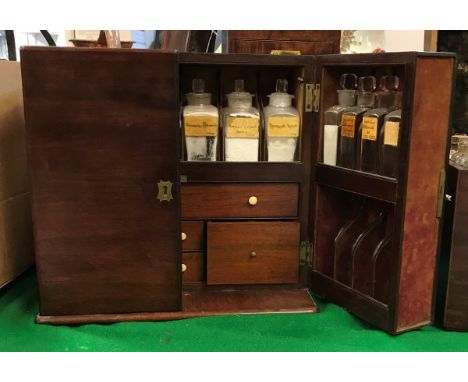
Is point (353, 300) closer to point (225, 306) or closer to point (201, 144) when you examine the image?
point (225, 306)

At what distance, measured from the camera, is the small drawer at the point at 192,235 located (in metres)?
1.50

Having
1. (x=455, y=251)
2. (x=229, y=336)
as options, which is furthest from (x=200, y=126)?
(x=455, y=251)

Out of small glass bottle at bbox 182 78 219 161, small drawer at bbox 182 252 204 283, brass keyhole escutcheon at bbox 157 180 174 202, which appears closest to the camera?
brass keyhole escutcheon at bbox 157 180 174 202

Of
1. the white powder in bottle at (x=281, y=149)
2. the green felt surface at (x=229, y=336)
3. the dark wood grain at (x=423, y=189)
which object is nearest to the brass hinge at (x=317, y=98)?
the white powder in bottle at (x=281, y=149)

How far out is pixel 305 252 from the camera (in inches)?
60.9

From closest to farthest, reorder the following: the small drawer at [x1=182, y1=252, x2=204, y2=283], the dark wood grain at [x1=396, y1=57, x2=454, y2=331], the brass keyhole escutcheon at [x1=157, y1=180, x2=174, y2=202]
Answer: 1. the dark wood grain at [x1=396, y1=57, x2=454, y2=331]
2. the brass keyhole escutcheon at [x1=157, y1=180, x2=174, y2=202]
3. the small drawer at [x1=182, y1=252, x2=204, y2=283]

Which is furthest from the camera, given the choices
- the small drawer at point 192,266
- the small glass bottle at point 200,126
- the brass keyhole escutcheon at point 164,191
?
the small drawer at point 192,266

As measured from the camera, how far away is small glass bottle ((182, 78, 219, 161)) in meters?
1.43

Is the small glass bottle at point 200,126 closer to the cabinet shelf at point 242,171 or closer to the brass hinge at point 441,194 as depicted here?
the cabinet shelf at point 242,171

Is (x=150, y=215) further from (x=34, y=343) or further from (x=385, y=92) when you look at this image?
(x=385, y=92)

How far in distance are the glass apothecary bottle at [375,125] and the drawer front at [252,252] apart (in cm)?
29

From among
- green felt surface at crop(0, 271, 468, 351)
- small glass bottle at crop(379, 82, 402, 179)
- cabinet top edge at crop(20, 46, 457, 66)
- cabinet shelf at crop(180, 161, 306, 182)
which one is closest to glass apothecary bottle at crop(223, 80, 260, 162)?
cabinet shelf at crop(180, 161, 306, 182)

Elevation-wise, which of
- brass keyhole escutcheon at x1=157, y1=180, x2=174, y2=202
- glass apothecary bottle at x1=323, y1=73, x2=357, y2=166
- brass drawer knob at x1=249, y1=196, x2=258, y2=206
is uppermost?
glass apothecary bottle at x1=323, y1=73, x2=357, y2=166

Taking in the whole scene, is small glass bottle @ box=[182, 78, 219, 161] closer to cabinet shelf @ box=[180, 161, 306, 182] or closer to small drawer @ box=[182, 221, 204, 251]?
cabinet shelf @ box=[180, 161, 306, 182]
